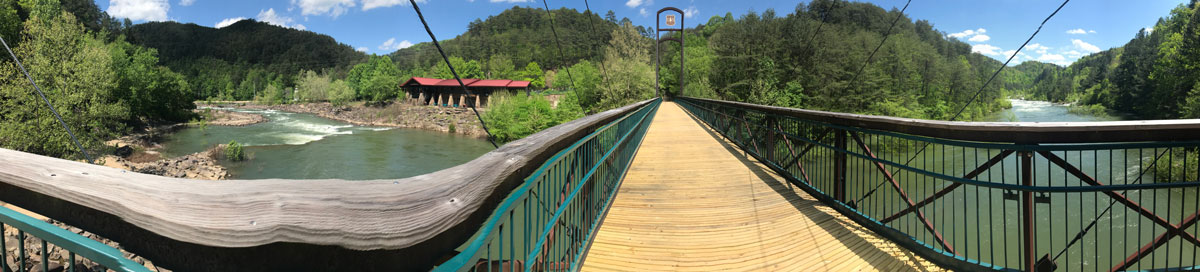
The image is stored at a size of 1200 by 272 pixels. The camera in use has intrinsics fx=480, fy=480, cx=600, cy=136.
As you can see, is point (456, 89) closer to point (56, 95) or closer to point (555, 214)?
point (56, 95)

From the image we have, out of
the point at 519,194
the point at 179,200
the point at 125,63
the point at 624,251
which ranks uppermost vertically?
the point at 125,63

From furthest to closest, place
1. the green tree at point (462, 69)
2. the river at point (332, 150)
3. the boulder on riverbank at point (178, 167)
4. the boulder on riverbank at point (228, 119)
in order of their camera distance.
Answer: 1. the green tree at point (462, 69)
2. the boulder on riverbank at point (228, 119)
3. the river at point (332, 150)
4. the boulder on riverbank at point (178, 167)

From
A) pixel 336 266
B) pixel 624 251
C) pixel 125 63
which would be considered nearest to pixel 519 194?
pixel 336 266

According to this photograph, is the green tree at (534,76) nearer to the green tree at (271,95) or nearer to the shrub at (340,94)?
the shrub at (340,94)

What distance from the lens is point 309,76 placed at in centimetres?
9850

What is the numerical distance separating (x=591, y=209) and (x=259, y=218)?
2.67 metres

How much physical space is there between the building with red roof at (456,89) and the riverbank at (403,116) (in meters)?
2.52

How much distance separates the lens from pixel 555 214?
2.33 meters

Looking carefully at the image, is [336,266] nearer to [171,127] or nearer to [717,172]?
[717,172]

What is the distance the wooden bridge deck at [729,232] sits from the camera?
2961 mm

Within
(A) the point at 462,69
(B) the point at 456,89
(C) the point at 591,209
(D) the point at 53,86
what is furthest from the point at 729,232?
(A) the point at 462,69

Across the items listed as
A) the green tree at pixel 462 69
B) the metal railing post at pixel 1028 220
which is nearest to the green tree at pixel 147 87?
the green tree at pixel 462 69

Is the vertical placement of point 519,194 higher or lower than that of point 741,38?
lower

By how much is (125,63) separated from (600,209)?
5678 cm
